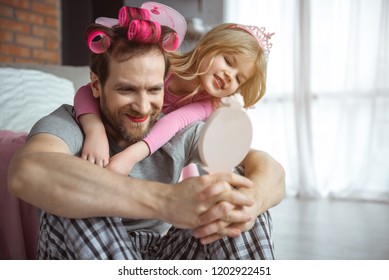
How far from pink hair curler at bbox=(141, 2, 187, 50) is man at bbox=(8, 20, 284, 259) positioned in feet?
0.26

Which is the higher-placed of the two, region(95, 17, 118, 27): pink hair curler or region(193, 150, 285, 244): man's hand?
region(95, 17, 118, 27): pink hair curler

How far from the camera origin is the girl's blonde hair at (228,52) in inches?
31.1

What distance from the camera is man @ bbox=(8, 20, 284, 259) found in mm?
Result: 657

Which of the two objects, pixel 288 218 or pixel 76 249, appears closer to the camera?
pixel 76 249

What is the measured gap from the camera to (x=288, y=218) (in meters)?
1.61

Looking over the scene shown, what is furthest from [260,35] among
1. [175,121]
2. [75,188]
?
[75,188]

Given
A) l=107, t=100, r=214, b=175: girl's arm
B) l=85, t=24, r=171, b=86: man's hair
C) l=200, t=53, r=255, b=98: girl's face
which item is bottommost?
l=107, t=100, r=214, b=175: girl's arm

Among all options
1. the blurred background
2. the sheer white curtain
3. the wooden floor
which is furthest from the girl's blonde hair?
the sheer white curtain

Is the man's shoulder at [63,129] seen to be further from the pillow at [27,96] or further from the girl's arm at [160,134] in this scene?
the pillow at [27,96]

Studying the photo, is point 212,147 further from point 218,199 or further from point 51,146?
point 51,146

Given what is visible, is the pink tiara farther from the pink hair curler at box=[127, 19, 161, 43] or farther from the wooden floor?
the wooden floor

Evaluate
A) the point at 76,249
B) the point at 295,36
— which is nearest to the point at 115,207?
the point at 76,249
